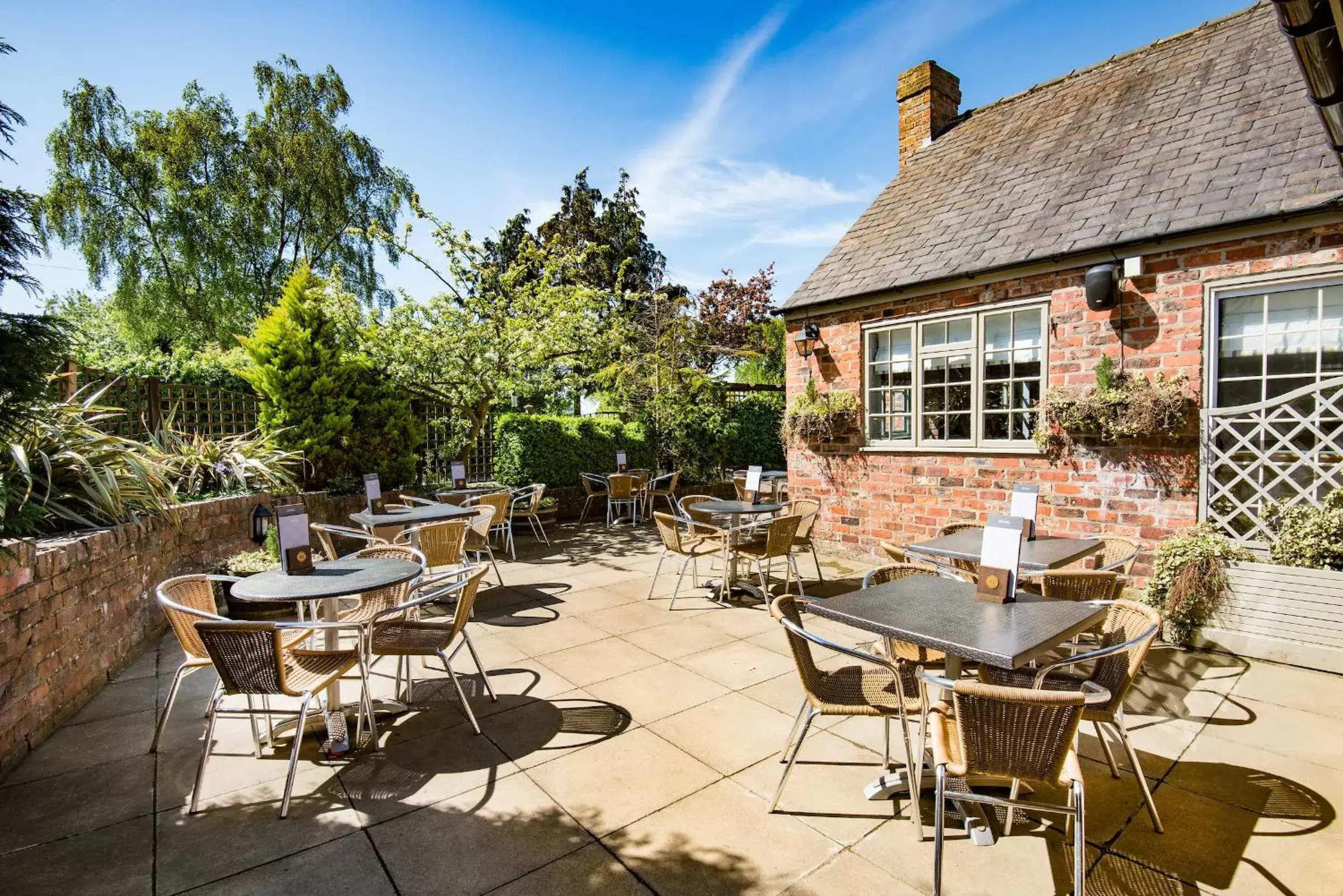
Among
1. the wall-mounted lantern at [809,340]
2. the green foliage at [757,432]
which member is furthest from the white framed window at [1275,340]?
the green foliage at [757,432]

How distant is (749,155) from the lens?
39.0ft

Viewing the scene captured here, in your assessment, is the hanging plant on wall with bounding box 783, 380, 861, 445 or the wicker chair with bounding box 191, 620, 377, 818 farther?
the hanging plant on wall with bounding box 783, 380, 861, 445

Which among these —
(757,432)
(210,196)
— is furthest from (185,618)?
(210,196)

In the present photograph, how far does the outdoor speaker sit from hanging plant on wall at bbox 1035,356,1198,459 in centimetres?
44

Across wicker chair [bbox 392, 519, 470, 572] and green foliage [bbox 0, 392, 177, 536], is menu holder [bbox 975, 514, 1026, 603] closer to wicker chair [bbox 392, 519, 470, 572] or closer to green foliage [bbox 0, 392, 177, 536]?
wicker chair [bbox 392, 519, 470, 572]

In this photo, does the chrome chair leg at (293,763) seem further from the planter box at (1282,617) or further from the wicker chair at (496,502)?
the planter box at (1282,617)

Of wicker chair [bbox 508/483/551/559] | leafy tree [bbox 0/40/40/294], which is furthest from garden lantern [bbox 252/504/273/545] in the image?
leafy tree [bbox 0/40/40/294]

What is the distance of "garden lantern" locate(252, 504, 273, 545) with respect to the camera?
6.12 m

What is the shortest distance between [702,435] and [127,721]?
8.72 metres

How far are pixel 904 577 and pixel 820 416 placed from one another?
4169mm

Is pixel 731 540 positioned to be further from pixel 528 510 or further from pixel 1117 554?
pixel 528 510

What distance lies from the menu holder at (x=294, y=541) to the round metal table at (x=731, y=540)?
308cm

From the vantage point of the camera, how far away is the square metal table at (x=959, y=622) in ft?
7.30

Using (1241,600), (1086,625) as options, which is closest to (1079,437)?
(1241,600)
